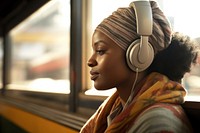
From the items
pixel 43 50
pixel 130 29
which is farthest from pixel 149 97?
pixel 43 50

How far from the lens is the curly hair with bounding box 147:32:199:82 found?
0.92m

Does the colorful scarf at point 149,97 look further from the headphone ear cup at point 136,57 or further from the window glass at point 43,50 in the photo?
the window glass at point 43,50

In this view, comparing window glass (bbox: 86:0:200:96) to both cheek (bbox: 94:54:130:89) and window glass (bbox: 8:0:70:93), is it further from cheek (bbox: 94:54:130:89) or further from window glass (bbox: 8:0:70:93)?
window glass (bbox: 8:0:70:93)

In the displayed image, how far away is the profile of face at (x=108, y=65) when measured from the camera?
88cm

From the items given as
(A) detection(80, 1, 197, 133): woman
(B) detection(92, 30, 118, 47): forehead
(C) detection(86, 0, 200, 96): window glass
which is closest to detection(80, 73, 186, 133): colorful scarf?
(A) detection(80, 1, 197, 133): woman

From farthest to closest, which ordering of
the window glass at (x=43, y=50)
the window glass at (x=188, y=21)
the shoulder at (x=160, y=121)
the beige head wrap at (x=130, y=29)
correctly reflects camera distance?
the window glass at (x=43, y=50) → the window glass at (x=188, y=21) → the beige head wrap at (x=130, y=29) → the shoulder at (x=160, y=121)

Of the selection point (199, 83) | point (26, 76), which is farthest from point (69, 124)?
point (26, 76)

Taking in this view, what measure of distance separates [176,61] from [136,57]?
152 millimetres

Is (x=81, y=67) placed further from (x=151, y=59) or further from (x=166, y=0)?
(x=151, y=59)

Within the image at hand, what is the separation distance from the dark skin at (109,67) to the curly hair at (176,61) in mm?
59

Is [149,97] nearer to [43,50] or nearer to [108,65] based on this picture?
[108,65]

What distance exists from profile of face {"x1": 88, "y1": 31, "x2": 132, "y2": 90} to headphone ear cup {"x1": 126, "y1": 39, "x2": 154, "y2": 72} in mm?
22

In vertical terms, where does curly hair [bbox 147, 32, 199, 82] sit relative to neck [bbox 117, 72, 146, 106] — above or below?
above

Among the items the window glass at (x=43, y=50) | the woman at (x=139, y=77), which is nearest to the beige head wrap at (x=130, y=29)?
the woman at (x=139, y=77)
